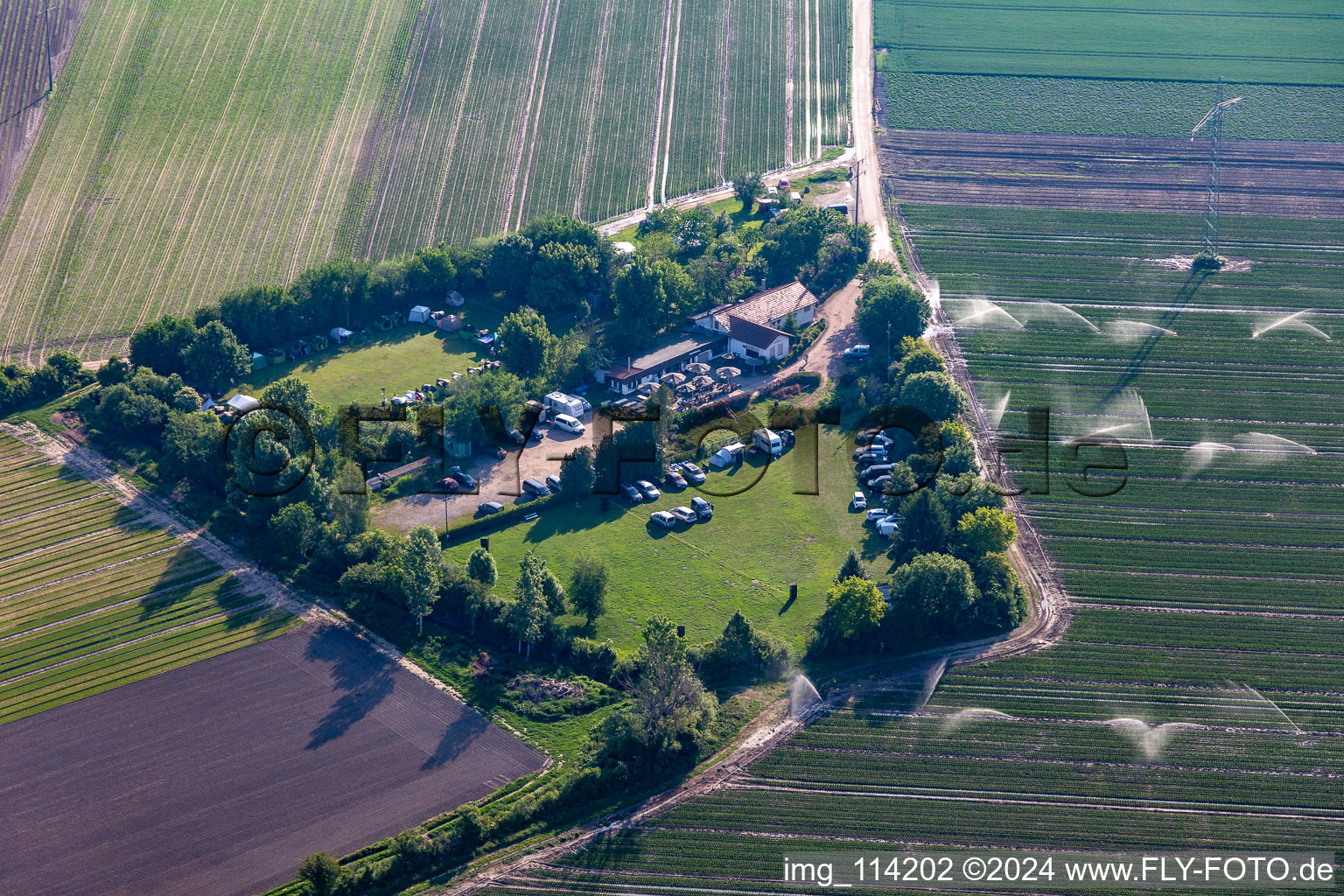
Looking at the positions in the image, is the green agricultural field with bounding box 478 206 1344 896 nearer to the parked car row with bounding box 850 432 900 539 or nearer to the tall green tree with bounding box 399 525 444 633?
the parked car row with bounding box 850 432 900 539

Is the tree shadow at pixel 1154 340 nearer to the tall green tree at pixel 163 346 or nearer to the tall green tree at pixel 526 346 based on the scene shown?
the tall green tree at pixel 526 346

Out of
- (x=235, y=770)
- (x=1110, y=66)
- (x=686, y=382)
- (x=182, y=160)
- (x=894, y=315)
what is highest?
(x=1110, y=66)

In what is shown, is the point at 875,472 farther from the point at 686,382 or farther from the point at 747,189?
the point at 747,189

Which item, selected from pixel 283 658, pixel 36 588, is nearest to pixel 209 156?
pixel 36 588

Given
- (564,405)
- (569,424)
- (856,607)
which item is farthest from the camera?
(564,405)

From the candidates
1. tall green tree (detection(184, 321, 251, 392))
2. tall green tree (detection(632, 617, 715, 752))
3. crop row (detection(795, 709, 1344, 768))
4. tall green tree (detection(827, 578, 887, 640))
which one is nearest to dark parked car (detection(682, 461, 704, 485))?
tall green tree (detection(827, 578, 887, 640))

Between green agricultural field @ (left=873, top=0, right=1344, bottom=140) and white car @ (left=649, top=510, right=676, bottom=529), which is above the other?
green agricultural field @ (left=873, top=0, right=1344, bottom=140)

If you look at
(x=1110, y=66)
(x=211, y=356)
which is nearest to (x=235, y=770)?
(x=211, y=356)

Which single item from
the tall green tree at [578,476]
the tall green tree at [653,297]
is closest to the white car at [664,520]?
the tall green tree at [578,476]
